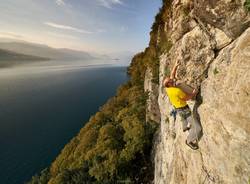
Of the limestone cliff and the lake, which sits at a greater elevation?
the limestone cliff

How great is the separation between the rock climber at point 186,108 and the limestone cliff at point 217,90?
32 cm

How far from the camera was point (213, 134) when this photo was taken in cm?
829

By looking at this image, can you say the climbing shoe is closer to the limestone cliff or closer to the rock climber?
the rock climber

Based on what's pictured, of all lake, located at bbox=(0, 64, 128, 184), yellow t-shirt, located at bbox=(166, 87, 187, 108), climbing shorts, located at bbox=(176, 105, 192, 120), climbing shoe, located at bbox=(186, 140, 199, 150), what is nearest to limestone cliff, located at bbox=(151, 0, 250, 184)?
climbing shoe, located at bbox=(186, 140, 199, 150)

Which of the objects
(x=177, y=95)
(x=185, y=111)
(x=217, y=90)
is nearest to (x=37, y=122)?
(x=185, y=111)

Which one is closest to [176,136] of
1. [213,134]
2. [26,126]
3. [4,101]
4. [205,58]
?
[213,134]

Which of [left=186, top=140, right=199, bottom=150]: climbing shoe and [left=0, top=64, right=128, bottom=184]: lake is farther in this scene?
[left=0, top=64, right=128, bottom=184]: lake

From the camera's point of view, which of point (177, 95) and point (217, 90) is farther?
point (177, 95)

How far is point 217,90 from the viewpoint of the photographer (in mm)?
8180

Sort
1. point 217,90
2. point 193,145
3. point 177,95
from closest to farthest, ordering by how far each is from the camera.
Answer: point 217,90 → point 177,95 → point 193,145

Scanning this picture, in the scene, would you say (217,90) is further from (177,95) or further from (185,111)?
(185,111)

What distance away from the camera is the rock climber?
9242 millimetres

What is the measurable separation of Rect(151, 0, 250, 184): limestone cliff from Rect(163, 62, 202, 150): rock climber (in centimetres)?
32

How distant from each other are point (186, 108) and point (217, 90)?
190 centimetres
